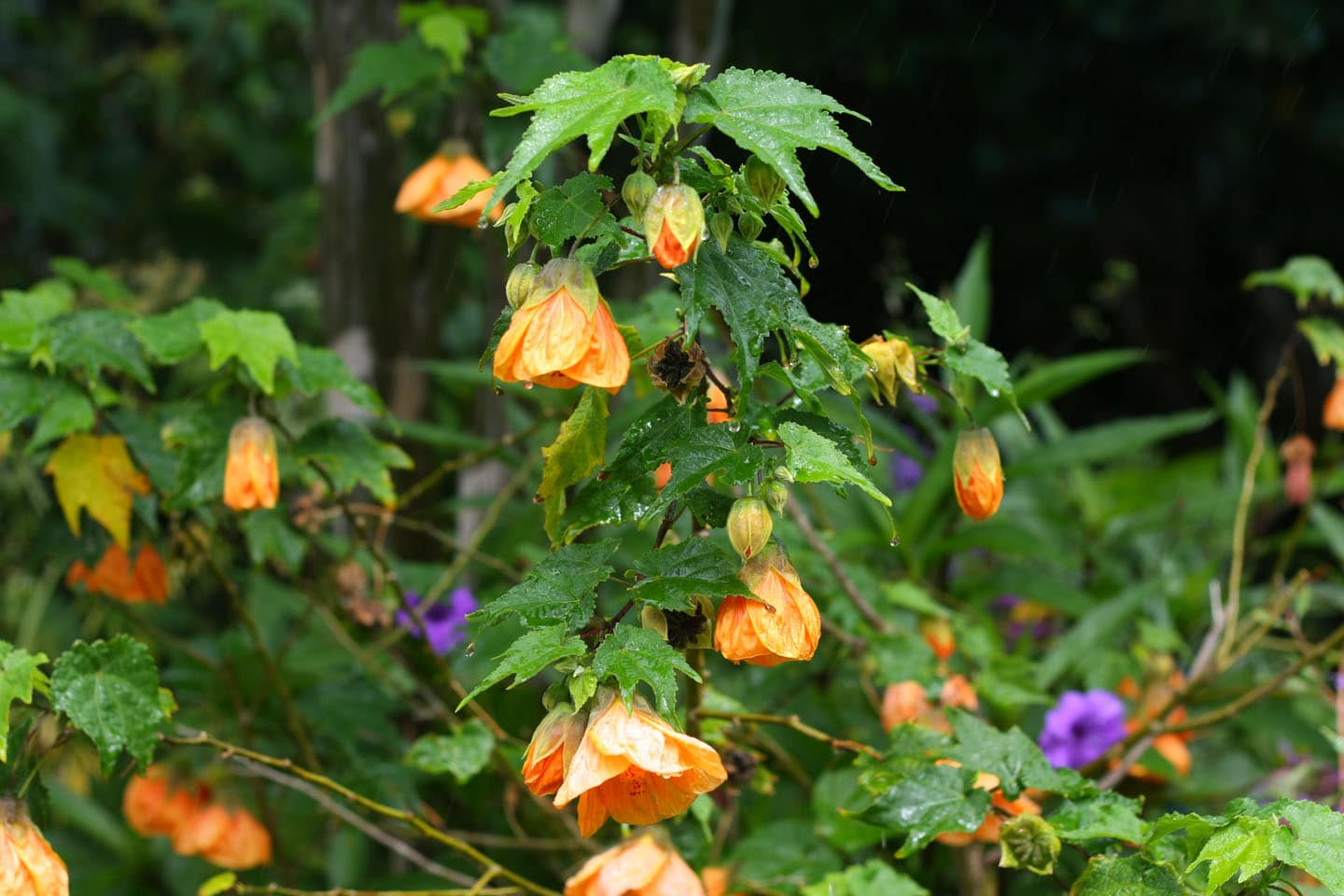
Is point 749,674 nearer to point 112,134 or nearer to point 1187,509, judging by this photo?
point 1187,509

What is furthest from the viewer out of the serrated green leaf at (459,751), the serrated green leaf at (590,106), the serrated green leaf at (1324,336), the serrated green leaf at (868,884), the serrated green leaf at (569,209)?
the serrated green leaf at (1324,336)

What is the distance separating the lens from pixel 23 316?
1.28 metres

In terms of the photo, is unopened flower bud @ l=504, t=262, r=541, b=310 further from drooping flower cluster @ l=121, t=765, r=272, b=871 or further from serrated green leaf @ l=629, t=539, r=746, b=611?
drooping flower cluster @ l=121, t=765, r=272, b=871

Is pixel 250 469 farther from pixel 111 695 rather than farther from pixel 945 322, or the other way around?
pixel 945 322

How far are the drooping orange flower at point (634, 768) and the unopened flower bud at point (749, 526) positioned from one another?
0.36ft

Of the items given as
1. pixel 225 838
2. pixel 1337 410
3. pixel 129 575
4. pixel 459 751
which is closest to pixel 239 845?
pixel 225 838

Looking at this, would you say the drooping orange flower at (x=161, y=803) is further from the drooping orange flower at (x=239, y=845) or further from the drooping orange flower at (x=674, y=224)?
the drooping orange flower at (x=674, y=224)

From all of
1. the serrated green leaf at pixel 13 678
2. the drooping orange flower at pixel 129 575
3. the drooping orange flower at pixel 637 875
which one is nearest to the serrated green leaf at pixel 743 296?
the drooping orange flower at pixel 637 875

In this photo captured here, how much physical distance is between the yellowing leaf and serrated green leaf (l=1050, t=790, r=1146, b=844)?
863 mm

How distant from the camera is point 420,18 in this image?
1.80m

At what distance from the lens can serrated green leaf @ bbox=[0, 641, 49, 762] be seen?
34.0 inches

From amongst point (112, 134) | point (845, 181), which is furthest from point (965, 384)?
point (112, 134)

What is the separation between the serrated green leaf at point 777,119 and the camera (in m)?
0.70

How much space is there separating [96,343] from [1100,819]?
0.95 m
